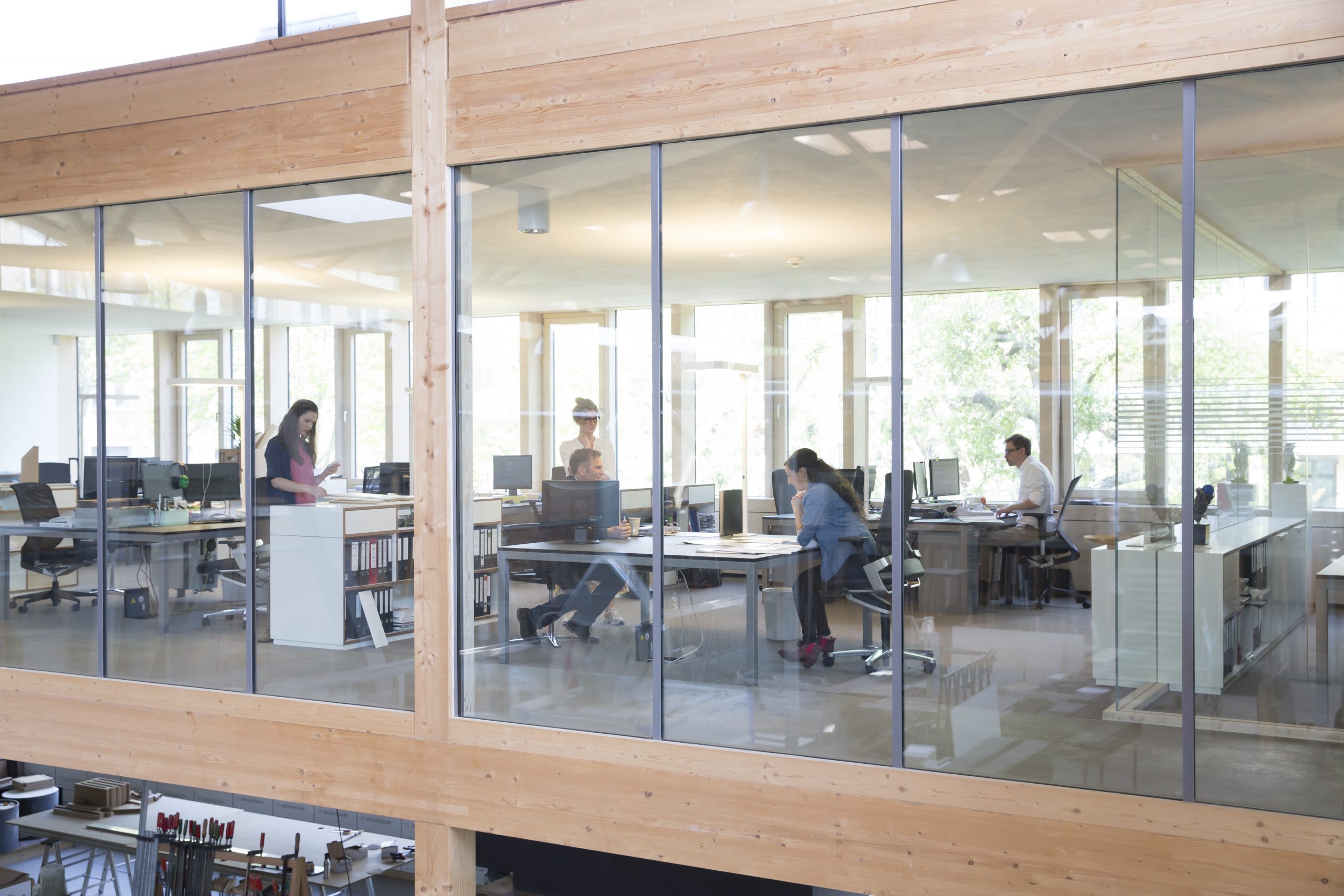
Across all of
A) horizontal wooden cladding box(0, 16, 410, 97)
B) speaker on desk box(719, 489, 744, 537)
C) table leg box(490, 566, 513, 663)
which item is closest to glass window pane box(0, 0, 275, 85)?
horizontal wooden cladding box(0, 16, 410, 97)

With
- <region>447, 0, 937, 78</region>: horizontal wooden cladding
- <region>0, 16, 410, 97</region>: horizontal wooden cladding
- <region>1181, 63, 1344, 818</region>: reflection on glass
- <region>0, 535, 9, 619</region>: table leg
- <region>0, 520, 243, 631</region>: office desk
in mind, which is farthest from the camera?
<region>0, 535, 9, 619</region>: table leg

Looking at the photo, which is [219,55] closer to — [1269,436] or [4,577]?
[4,577]

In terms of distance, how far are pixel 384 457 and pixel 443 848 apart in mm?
2006

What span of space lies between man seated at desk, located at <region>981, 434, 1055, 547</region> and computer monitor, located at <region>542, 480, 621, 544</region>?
1705 mm

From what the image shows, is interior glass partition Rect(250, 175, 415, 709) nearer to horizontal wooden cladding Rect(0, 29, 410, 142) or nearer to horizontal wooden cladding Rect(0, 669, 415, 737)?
horizontal wooden cladding Rect(0, 669, 415, 737)

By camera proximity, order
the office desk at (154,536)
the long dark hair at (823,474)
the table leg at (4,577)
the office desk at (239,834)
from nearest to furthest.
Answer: the long dark hair at (823,474) < the office desk at (154,536) < the table leg at (4,577) < the office desk at (239,834)

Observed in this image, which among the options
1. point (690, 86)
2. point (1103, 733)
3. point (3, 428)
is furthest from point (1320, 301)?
point (3, 428)

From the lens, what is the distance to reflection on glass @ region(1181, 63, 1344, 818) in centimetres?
408

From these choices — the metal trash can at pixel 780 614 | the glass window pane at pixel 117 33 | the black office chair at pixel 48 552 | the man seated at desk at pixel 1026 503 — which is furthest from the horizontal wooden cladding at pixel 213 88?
the man seated at desk at pixel 1026 503

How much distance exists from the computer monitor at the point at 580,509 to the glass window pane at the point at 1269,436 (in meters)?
2.51

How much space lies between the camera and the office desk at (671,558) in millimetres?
5039

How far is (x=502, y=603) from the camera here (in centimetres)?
548

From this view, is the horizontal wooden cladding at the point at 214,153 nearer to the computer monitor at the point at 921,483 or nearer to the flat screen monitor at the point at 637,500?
the flat screen monitor at the point at 637,500

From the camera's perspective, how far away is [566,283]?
212 inches
